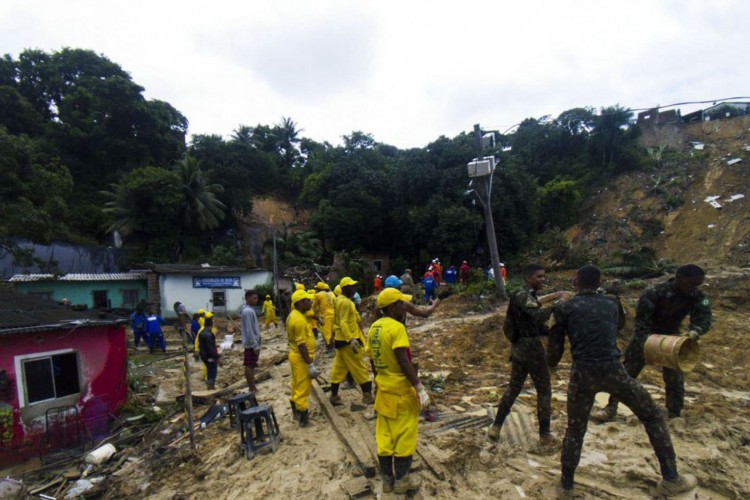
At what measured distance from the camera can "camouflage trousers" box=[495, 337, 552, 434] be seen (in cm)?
405

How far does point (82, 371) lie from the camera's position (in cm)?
869

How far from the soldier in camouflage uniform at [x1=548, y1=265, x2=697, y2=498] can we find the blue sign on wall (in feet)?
70.1

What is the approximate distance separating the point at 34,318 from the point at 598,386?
9.93m

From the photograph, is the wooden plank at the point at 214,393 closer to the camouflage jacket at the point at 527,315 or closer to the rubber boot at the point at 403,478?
the rubber boot at the point at 403,478

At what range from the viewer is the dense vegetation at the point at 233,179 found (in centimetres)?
2667

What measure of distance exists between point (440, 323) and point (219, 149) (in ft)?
91.5

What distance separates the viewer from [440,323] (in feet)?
43.5

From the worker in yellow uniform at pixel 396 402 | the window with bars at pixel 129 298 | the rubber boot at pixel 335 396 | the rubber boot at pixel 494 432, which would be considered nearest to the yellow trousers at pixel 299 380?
the rubber boot at pixel 335 396

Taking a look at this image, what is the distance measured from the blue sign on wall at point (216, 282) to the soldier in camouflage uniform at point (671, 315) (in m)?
20.7

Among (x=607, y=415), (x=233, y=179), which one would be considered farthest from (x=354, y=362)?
(x=233, y=179)

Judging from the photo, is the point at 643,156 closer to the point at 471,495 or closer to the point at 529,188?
the point at 529,188

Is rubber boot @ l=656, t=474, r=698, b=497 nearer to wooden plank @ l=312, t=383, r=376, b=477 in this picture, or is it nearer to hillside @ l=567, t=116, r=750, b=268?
wooden plank @ l=312, t=383, r=376, b=477

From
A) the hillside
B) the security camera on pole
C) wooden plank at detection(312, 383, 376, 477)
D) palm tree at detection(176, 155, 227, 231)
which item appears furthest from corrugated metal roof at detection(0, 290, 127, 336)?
the hillside

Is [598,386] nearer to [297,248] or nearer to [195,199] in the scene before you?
[297,248]
